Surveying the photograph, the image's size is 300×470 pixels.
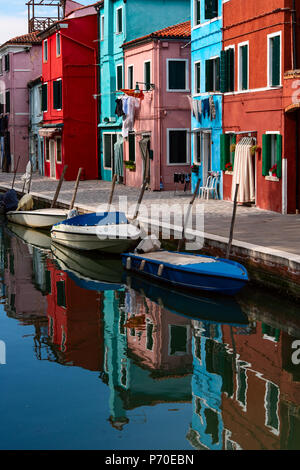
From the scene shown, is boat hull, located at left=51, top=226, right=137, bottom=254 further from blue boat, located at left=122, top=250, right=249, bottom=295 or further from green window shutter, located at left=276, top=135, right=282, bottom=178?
green window shutter, located at left=276, top=135, right=282, bottom=178

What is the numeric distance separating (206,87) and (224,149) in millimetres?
2454

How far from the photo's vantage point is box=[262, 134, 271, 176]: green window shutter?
2089 centimetres

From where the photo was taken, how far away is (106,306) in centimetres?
1455

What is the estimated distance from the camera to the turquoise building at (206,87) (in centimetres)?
2462

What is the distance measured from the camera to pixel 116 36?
111 ft

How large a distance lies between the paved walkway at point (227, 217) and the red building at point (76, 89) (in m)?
4.24

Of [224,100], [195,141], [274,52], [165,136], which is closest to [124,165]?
[165,136]

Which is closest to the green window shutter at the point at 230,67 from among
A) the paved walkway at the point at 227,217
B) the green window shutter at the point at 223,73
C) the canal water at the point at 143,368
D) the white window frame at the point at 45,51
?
the green window shutter at the point at 223,73

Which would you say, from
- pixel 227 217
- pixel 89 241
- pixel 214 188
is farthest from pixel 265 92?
pixel 89 241

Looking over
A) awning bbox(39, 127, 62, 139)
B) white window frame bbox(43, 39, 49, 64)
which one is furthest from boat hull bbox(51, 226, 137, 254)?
white window frame bbox(43, 39, 49, 64)

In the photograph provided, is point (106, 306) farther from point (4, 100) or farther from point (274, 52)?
point (4, 100)

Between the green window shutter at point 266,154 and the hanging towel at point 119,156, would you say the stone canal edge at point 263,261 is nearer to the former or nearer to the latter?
the green window shutter at point 266,154
